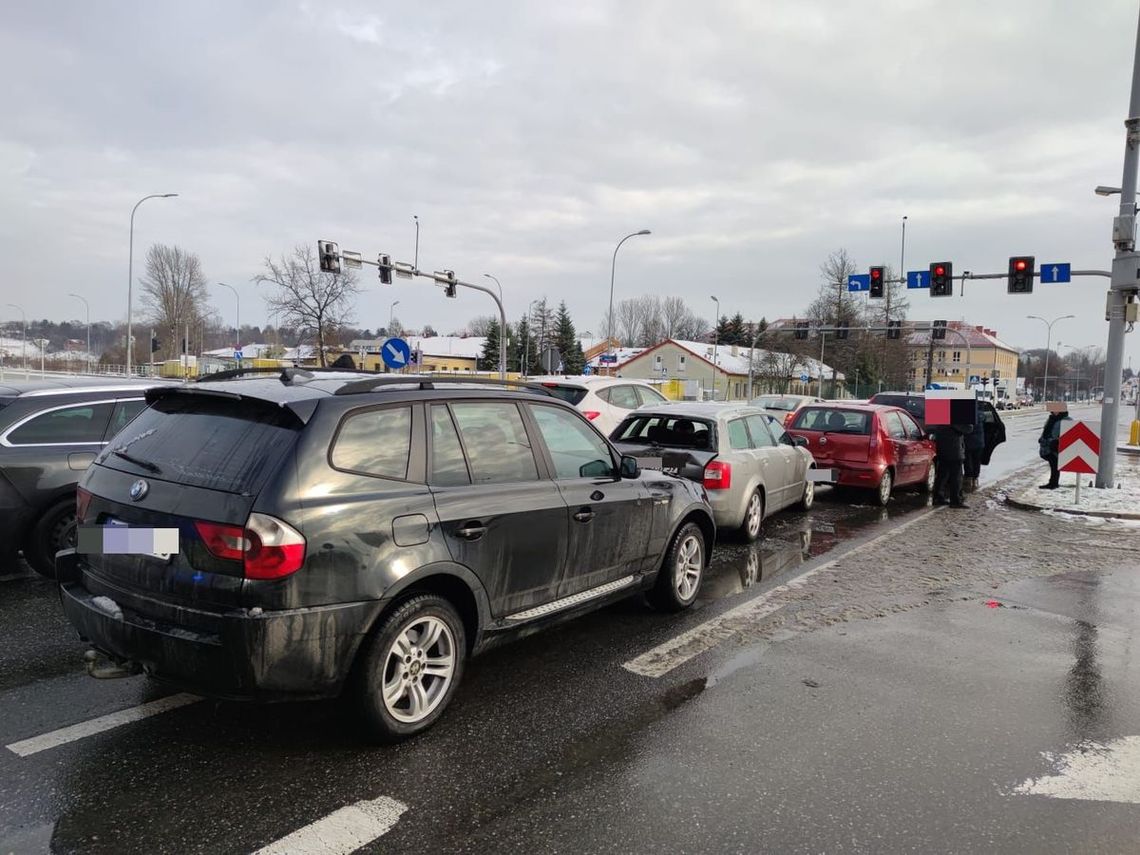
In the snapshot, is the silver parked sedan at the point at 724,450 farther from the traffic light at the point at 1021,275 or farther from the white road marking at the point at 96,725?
the traffic light at the point at 1021,275

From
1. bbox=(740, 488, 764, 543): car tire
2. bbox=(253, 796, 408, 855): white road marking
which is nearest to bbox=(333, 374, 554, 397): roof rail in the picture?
bbox=(253, 796, 408, 855): white road marking

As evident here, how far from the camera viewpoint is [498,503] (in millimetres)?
3959

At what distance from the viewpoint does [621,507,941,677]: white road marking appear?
15.1ft

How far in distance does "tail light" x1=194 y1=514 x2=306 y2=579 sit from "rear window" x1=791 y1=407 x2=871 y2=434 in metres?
10.0

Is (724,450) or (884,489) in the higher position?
(724,450)

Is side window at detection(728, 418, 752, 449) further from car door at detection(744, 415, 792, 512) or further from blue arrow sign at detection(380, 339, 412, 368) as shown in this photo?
blue arrow sign at detection(380, 339, 412, 368)

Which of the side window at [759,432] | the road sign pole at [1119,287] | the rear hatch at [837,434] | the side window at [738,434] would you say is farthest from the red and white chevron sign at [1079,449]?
the side window at [738,434]

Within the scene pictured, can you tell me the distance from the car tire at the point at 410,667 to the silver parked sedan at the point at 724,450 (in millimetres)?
3906

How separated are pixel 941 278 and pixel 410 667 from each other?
26196mm

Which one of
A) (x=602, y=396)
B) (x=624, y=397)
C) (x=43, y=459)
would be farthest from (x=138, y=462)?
(x=624, y=397)

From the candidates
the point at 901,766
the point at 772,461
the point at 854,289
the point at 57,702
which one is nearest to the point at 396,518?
the point at 57,702

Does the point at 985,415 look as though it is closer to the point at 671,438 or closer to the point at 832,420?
the point at 832,420

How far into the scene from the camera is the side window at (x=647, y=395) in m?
14.3

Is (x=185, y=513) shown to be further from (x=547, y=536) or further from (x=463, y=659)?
(x=547, y=536)
